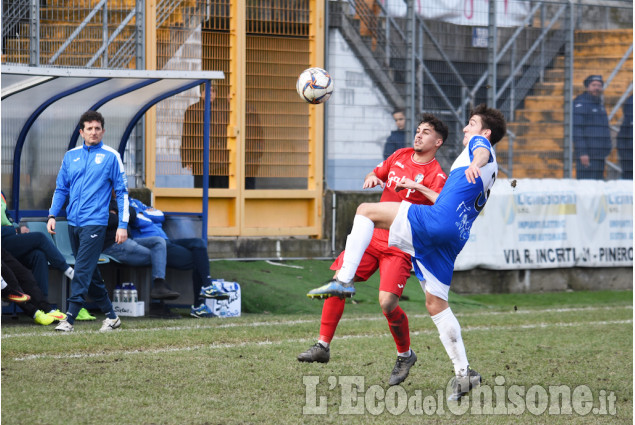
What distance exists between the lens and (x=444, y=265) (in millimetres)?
6586

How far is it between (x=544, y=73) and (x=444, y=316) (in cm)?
1046

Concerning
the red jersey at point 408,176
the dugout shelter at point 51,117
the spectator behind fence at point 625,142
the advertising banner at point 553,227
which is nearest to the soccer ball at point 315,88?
the red jersey at point 408,176

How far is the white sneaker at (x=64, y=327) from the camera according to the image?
29.7ft

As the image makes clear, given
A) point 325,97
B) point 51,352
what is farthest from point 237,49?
point 51,352

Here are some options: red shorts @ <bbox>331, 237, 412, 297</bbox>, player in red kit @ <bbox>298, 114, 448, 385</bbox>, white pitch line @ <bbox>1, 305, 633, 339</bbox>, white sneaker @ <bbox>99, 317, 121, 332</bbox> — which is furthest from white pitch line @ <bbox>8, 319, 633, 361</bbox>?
red shorts @ <bbox>331, 237, 412, 297</bbox>

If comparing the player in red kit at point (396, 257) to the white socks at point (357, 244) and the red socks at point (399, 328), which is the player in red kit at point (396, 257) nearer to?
the red socks at point (399, 328)

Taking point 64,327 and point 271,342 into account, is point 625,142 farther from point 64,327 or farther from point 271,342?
point 64,327

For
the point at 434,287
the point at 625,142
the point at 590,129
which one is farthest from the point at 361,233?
the point at 625,142

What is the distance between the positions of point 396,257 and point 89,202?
11.8 ft

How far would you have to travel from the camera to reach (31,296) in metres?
9.70

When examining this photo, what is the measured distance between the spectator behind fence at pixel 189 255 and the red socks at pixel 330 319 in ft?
12.0

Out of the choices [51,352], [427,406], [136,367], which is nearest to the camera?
[427,406]

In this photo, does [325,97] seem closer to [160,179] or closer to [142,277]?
[142,277]

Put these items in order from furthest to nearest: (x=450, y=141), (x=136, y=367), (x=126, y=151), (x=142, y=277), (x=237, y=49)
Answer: (x=450, y=141), (x=237, y=49), (x=126, y=151), (x=142, y=277), (x=136, y=367)
